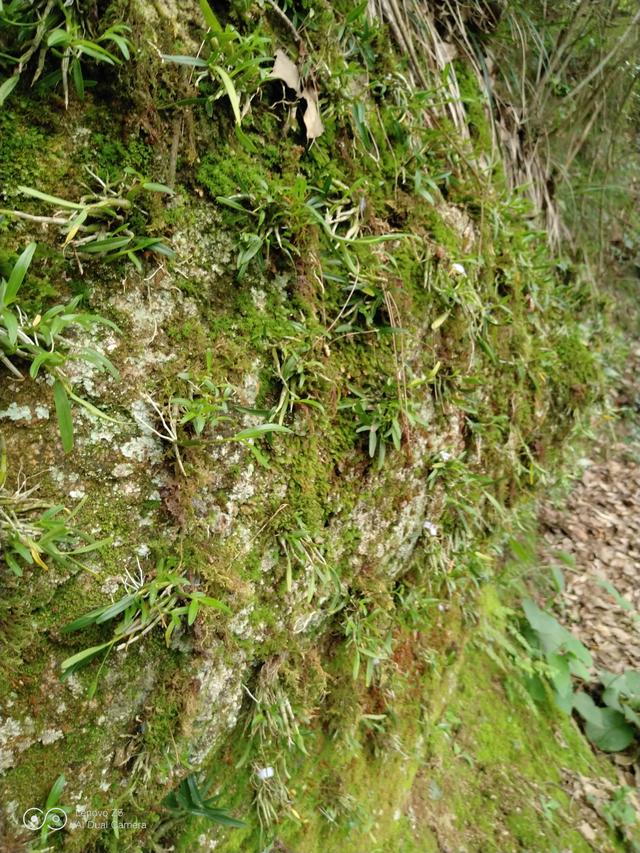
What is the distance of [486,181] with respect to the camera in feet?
8.32

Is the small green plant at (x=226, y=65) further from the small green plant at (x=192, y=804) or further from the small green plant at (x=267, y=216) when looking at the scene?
the small green plant at (x=192, y=804)

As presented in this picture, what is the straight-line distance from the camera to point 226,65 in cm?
132

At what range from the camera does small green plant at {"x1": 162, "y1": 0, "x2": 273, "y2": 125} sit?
1.25 m

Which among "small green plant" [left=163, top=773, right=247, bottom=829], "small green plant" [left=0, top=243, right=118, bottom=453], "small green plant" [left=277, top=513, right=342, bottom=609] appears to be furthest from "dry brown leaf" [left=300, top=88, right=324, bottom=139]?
"small green plant" [left=163, top=773, right=247, bottom=829]

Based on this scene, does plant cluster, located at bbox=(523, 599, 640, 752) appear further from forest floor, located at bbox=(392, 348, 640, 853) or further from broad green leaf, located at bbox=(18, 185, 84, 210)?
broad green leaf, located at bbox=(18, 185, 84, 210)

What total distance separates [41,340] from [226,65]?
2.76ft

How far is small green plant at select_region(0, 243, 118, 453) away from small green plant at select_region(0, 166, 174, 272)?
0.44 feet

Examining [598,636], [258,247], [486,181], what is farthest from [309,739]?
[598,636]

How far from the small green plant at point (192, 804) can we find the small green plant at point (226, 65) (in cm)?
184

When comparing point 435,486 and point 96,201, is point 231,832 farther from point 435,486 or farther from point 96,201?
point 96,201

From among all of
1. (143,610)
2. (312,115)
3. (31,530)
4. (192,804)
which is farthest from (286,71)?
(192,804)

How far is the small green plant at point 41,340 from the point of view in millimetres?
1023

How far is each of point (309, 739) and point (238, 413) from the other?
50.5 inches

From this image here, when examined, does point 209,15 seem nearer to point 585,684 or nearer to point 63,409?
point 63,409
